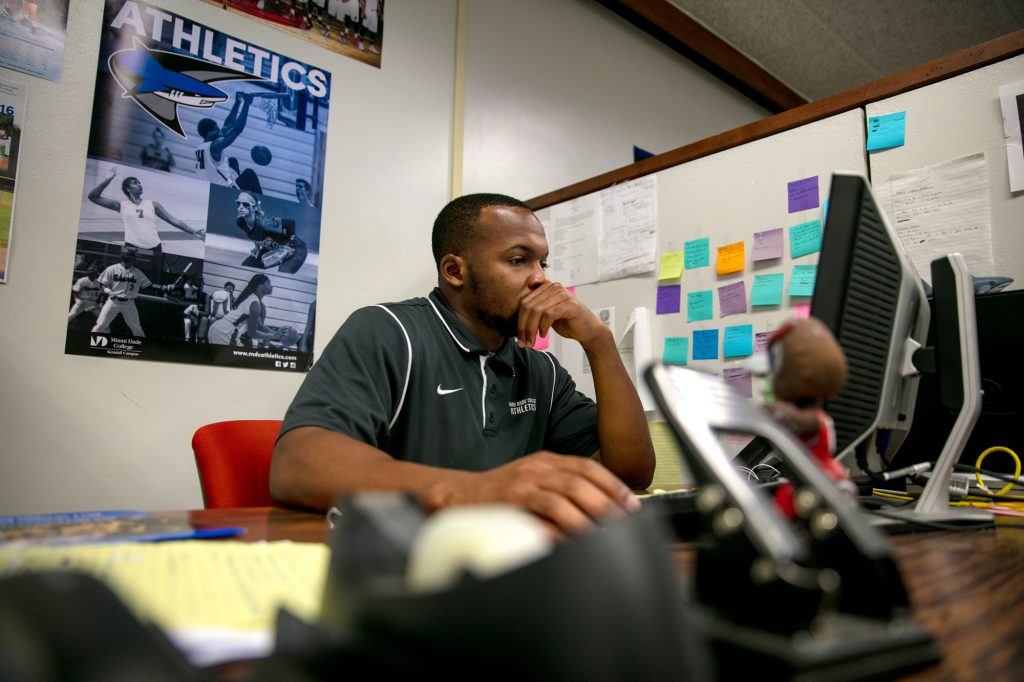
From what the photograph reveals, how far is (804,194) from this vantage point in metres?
1.43

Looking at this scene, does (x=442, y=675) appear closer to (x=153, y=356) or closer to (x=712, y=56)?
(x=153, y=356)

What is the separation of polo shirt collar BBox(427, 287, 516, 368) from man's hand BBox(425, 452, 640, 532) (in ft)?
2.26

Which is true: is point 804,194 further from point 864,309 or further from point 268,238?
point 268,238

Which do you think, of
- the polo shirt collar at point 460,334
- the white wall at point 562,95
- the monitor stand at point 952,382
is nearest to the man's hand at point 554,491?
the monitor stand at point 952,382

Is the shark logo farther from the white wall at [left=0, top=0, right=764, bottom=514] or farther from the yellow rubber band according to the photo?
the yellow rubber band

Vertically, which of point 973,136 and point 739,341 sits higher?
point 973,136

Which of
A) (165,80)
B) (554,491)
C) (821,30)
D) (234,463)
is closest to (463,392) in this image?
(234,463)

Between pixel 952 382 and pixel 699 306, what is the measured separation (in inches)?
35.4

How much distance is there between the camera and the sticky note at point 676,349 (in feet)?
5.34

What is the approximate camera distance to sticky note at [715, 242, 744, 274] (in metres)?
1.53

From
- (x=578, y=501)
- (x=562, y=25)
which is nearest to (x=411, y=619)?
(x=578, y=501)

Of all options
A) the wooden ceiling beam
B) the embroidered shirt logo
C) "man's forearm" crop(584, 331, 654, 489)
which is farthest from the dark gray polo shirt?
the wooden ceiling beam

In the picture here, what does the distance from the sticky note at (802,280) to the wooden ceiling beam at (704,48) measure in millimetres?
1777

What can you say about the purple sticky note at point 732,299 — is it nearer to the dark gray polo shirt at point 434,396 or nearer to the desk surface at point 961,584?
the dark gray polo shirt at point 434,396
